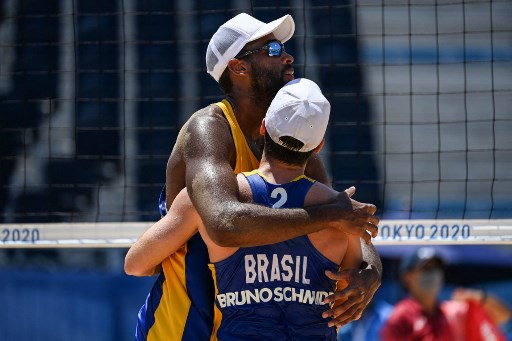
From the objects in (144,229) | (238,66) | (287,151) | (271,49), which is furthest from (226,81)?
(144,229)

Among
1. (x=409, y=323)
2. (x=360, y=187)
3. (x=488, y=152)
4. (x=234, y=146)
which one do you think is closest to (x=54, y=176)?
(x=360, y=187)

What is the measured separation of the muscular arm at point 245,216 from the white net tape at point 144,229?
234 centimetres

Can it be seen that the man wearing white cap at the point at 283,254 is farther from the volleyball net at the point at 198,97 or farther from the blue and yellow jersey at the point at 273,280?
the volleyball net at the point at 198,97

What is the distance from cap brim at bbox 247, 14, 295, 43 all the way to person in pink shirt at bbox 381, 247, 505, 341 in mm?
2995

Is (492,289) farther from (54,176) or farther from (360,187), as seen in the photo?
(54,176)

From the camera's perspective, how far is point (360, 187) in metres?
6.48

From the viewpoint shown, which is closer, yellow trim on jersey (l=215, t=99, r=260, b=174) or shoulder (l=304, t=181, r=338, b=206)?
shoulder (l=304, t=181, r=338, b=206)

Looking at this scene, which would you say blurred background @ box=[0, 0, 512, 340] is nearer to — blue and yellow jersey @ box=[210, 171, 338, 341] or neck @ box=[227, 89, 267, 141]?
neck @ box=[227, 89, 267, 141]

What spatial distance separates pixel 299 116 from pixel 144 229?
260 centimetres

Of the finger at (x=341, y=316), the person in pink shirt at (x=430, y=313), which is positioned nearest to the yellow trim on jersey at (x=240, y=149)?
the finger at (x=341, y=316)

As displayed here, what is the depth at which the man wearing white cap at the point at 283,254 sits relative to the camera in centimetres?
272

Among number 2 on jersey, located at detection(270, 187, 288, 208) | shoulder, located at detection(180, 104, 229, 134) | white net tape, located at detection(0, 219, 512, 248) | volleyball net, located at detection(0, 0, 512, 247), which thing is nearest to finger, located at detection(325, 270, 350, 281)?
number 2 on jersey, located at detection(270, 187, 288, 208)

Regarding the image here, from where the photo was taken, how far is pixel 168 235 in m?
2.83

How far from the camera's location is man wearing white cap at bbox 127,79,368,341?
8.91ft
